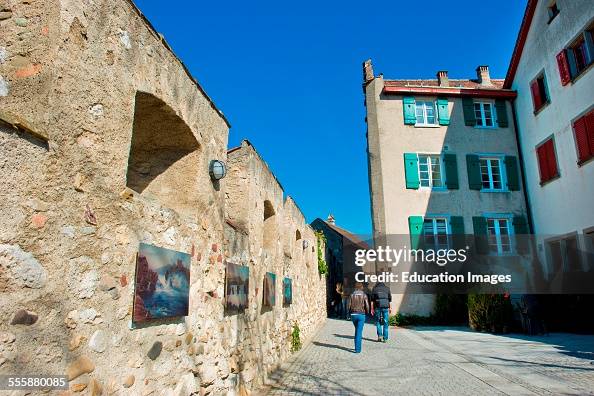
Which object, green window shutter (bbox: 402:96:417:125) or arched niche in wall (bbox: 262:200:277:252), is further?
green window shutter (bbox: 402:96:417:125)

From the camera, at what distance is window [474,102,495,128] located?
59.0ft

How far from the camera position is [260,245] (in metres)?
6.50

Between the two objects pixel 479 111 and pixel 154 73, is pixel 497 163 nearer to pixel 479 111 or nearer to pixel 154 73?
pixel 479 111

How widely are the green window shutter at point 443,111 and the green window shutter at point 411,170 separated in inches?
82.4

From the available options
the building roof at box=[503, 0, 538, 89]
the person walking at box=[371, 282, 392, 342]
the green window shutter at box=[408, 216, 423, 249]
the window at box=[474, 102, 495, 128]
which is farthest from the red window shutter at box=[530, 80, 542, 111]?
the person walking at box=[371, 282, 392, 342]

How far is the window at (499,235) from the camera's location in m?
16.5

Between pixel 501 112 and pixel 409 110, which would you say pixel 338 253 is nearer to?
pixel 409 110

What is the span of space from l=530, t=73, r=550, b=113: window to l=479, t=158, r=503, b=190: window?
2.54 m

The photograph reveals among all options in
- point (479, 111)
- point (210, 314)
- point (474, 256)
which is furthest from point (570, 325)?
point (210, 314)

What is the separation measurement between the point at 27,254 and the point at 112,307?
0.77 metres

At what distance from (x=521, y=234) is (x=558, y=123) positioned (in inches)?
178

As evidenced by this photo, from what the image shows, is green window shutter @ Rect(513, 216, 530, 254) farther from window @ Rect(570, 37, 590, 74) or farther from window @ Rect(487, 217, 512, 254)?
window @ Rect(570, 37, 590, 74)

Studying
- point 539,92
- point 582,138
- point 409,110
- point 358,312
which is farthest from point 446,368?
point 539,92

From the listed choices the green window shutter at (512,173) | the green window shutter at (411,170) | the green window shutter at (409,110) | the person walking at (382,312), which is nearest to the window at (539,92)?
the green window shutter at (512,173)
